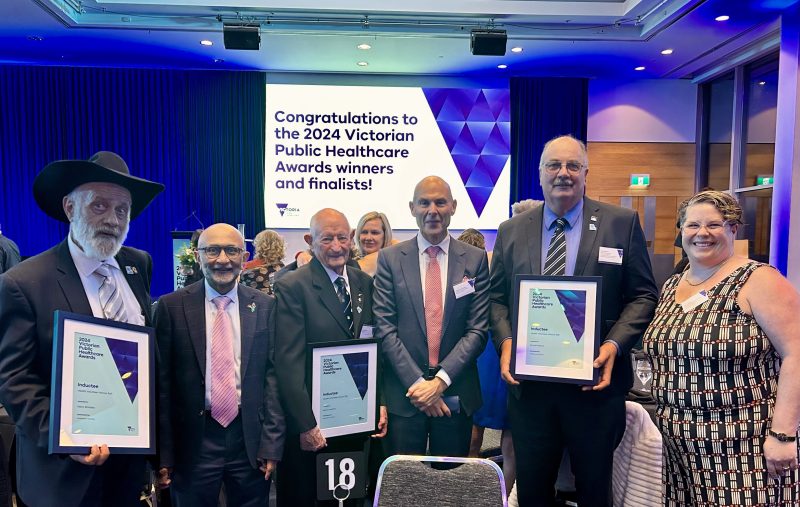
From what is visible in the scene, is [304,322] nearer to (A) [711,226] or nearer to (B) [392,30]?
(A) [711,226]

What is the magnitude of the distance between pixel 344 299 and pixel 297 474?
87cm

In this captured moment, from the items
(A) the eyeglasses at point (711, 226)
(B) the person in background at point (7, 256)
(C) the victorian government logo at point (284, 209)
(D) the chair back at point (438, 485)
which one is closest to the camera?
(D) the chair back at point (438, 485)

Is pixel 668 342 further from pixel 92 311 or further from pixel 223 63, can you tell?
pixel 223 63

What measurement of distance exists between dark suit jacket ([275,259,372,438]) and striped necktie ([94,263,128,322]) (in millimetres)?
673

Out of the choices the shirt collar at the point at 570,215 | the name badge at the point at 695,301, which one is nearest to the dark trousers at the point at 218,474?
the shirt collar at the point at 570,215

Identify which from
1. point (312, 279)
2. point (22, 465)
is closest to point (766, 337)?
point (312, 279)

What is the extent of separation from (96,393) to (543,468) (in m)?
1.77

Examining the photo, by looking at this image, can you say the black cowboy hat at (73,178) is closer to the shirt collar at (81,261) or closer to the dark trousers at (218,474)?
the shirt collar at (81,261)

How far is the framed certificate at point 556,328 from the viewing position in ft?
6.77

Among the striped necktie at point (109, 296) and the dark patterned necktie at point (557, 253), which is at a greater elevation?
the dark patterned necktie at point (557, 253)

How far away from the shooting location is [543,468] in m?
2.21

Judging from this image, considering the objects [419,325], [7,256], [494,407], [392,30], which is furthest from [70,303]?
[392,30]

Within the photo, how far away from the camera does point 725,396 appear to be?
1968mm

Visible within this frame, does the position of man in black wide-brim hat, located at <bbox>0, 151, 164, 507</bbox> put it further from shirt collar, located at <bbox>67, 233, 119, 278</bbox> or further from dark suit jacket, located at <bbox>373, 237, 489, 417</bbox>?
dark suit jacket, located at <bbox>373, 237, 489, 417</bbox>
